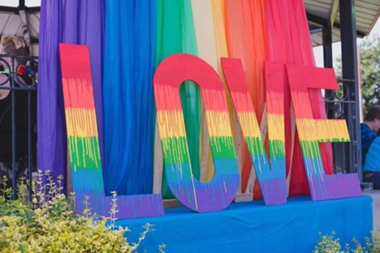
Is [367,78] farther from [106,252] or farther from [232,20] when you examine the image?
[106,252]

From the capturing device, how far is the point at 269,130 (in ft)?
12.9

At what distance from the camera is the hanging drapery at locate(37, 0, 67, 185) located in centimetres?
316

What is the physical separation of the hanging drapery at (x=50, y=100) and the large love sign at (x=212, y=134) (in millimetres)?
119

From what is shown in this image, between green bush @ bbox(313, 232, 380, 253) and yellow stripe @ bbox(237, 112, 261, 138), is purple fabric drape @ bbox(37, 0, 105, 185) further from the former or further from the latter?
green bush @ bbox(313, 232, 380, 253)

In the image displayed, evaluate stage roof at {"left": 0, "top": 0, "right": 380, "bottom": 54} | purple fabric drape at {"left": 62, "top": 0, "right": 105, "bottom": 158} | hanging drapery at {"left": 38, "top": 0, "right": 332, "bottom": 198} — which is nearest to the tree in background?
stage roof at {"left": 0, "top": 0, "right": 380, "bottom": 54}

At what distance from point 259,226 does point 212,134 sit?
0.76m

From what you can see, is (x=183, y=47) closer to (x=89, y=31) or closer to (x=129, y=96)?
(x=129, y=96)

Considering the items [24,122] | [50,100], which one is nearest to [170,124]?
[50,100]

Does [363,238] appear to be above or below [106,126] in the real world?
below

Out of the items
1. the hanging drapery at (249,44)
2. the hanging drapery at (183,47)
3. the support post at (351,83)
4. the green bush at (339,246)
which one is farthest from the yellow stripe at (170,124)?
the support post at (351,83)

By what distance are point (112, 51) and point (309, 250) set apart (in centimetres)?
215

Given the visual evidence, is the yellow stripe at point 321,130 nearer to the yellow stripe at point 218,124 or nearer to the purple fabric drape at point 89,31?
the yellow stripe at point 218,124

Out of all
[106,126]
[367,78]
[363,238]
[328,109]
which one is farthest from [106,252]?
[367,78]

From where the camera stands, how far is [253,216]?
3521mm
